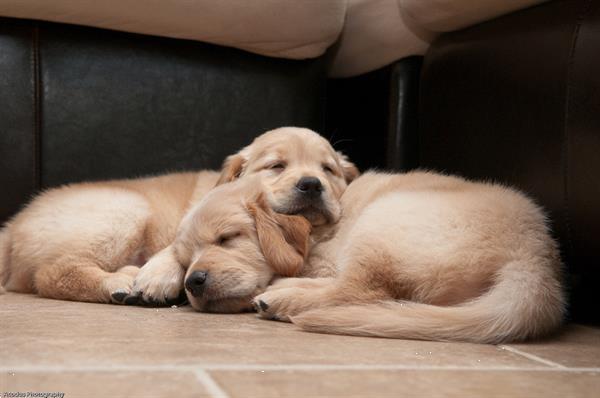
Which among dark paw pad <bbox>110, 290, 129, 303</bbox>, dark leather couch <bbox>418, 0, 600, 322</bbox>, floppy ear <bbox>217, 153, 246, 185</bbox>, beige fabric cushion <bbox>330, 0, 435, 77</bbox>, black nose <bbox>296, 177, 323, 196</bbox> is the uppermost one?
beige fabric cushion <bbox>330, 0, 435, 77</bbox>

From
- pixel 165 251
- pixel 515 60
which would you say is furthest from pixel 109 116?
pixel 515 60

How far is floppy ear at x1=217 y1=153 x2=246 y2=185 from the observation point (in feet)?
8.32

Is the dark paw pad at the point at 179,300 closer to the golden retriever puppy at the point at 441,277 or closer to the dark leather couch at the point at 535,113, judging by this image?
the golden retriever puppy at the point at 441,277

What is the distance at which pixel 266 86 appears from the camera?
117 inches

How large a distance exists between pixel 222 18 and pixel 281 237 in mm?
1069

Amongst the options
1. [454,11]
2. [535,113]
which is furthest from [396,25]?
[535,113]

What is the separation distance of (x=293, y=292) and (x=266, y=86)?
1.36 meters

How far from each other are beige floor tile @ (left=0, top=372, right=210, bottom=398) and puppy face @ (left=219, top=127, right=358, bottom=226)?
117cm

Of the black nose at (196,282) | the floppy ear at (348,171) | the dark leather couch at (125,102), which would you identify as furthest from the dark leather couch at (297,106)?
the black nose at (196,282)

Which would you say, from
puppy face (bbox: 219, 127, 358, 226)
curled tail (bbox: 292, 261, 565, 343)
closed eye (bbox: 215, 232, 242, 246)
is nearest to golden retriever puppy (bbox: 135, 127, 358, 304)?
puppy face (bbox: 219, 127, 358, 226)

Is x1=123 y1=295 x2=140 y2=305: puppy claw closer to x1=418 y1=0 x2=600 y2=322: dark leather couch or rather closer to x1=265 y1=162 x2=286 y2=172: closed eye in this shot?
x1=265 y1=162 x2=286 y2=172: closed eye

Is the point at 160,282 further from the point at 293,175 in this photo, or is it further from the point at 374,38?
the point at 374,38

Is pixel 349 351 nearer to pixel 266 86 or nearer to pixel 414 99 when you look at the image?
pixel 414 99

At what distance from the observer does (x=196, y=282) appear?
1934 millimetres
